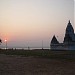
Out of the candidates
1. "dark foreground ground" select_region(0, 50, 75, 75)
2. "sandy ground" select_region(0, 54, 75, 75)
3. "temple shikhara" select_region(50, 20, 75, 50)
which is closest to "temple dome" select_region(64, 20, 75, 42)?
"temple shikhara" select_region(50, 20, 75, 50)

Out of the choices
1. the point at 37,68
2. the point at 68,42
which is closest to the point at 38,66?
the point at 37,68

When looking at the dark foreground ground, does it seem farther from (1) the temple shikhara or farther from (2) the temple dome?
(2) the temple dome

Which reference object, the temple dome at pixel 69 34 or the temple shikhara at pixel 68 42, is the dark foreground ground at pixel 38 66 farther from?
the temple dome at pixel 69 34

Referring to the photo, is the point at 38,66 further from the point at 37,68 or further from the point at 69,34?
the point at 69,34

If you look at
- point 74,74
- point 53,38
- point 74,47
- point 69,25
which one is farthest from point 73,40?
point 74,74

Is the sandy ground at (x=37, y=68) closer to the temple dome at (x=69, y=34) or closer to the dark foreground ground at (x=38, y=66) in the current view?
the dark foreground ground at (x=38, y=66)

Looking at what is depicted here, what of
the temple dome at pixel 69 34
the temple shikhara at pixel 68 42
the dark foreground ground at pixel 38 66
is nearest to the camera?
the dark foreground ground at pixel 38 66

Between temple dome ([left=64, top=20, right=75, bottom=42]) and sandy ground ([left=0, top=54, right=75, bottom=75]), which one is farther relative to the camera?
temple dome ([left=64, top=20, right=75, bottom=42])

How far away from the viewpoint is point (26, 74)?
2175 centimetres

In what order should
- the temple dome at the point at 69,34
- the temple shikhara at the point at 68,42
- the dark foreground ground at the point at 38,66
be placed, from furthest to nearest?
1. the temple dome at the point at 69,34
2. the temple shikhara at the point at 68,42
3. the dark foreground ground at the point at 38,66

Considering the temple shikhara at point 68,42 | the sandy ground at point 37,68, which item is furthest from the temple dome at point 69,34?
the sandy ground at point 37,68

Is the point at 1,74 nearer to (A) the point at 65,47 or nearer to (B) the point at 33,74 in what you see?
(B) the point at 33,74

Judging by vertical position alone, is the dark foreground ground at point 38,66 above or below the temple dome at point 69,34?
below

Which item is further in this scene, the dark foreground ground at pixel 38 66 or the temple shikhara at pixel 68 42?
the temple shikhara at pixel 68 42
